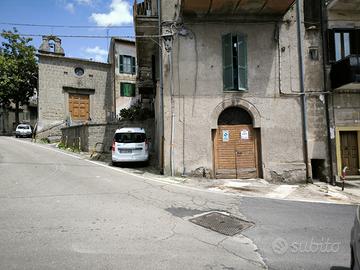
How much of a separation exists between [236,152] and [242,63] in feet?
13.0

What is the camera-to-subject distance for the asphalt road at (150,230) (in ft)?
13.2

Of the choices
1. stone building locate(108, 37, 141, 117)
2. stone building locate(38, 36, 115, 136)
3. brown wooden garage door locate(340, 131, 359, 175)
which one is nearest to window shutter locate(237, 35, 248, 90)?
brown wooden garage door locate(340, 131, 359, 175)

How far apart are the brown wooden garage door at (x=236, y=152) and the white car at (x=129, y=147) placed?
3.69 meters

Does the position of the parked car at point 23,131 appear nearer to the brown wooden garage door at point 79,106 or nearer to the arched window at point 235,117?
the brown wooden garage door at point 79,106

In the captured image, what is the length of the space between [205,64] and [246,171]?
16.7ft

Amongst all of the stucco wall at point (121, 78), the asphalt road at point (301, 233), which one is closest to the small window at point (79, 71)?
the stucco wall at point (121, 78)

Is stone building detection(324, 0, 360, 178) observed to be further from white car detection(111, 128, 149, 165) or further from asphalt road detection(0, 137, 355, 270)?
white car detection(111, 128, 149, 165)

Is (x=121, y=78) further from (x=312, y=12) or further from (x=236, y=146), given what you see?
(x=312, y=12)

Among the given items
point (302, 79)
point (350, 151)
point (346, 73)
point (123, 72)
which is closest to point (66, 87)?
point (123, 72)

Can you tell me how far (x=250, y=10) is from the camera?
11.9 metres

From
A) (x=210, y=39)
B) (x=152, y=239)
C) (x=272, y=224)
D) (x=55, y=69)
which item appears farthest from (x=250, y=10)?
(x=55, y=69)

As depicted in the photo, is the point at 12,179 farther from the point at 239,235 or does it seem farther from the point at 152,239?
the point at 239,235

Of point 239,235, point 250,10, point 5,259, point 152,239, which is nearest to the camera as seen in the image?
point 5,259

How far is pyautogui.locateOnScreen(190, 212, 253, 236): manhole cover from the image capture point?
5.54m
